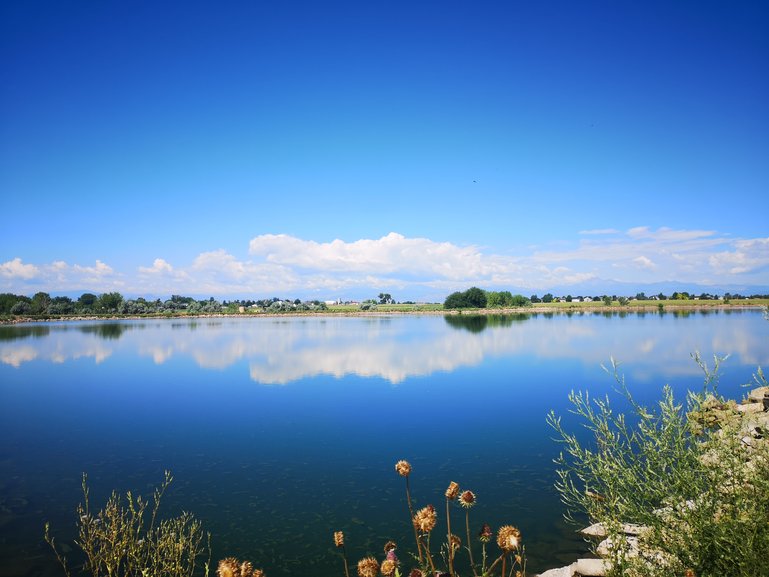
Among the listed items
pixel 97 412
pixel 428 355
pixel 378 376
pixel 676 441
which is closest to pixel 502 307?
pixel 428 355

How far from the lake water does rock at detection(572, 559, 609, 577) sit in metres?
0.84

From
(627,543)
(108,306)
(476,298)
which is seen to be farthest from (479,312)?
(627,543)

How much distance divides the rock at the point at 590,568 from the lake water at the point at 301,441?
2.74 ft

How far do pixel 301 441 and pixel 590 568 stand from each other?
36.2 ft

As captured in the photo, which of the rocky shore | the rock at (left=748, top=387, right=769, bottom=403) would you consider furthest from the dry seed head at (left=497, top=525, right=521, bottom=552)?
the rock at (left=748, top=387, right=769, bottom=403)

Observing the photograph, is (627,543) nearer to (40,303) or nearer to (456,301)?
(456,301)

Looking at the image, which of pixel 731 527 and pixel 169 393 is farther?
pixel 169 393

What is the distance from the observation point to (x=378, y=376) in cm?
2994

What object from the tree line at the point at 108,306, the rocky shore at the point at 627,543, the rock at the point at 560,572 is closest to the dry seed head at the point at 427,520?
the rocky shore at the point at 627,543

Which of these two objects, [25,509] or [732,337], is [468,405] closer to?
[25,509]

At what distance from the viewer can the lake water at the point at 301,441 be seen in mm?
9695

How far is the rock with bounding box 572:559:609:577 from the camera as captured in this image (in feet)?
23.6

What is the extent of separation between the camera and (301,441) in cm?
1639

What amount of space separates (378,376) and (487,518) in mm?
20079
